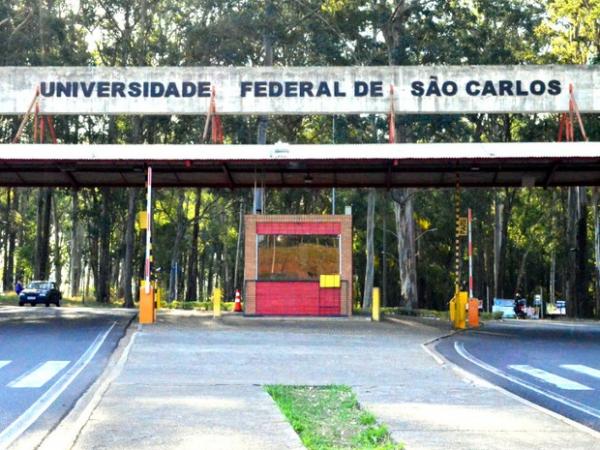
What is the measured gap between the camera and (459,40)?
4812 cm

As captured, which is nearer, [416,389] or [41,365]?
[416,389]

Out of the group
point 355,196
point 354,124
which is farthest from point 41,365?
point 355,196

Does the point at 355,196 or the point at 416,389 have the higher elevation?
the point at 355,196

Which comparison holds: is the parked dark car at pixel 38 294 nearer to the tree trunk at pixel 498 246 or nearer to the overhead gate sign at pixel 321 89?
the overhead gate sign at pixel 321 89

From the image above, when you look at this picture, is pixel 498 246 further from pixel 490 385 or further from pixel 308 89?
pixel 490 385

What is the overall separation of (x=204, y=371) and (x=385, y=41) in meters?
36.1

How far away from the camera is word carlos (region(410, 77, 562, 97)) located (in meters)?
32.0

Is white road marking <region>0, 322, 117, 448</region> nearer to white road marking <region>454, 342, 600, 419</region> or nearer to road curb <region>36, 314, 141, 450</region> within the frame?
road curb <region>36, 314, 141, 450</region>

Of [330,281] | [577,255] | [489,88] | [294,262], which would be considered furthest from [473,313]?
[577,255]

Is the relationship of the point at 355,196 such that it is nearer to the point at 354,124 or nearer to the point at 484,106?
the point at 354,124

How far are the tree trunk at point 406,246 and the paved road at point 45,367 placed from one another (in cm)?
2161

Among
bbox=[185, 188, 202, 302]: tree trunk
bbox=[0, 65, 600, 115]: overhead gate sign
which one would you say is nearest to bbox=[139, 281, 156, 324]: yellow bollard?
bbox=[0, 65, 600, 115]: overhead gate sign

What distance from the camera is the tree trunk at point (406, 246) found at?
47.4 metres

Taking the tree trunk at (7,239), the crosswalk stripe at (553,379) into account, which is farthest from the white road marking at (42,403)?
the tree trunk at (7,239)
